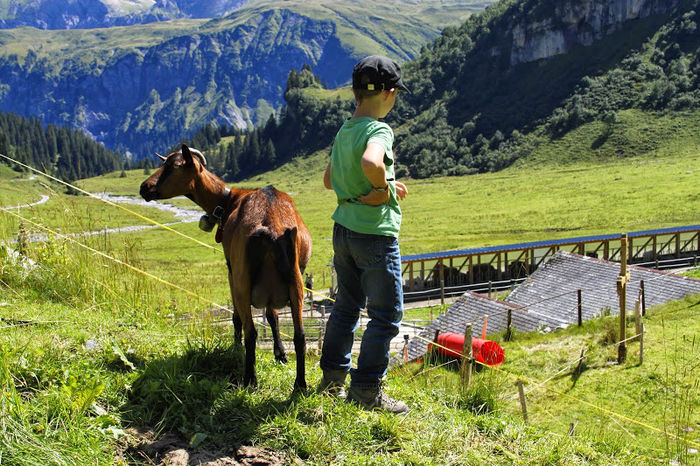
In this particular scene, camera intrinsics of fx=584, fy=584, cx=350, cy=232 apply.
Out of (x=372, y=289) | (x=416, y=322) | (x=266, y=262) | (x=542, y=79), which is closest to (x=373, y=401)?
(x=372, y=289)

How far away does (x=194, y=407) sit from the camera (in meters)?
4.21

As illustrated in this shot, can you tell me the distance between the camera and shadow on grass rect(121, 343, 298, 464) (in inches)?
152

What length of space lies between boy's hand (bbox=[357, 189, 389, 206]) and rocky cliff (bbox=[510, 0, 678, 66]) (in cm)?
18014

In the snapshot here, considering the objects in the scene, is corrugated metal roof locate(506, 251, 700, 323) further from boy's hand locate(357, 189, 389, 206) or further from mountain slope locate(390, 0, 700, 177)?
mountain slope locate(390, 0, 700, 177)

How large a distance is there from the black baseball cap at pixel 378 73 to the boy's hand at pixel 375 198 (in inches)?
32.1

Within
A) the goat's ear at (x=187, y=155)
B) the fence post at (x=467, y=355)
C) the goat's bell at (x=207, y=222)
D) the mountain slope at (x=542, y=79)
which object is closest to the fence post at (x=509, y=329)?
the fence post at (x=467, y=355)

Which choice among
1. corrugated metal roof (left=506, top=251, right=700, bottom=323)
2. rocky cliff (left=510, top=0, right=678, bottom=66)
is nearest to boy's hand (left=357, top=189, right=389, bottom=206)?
corrugated metal roof (left=506, top=251, right=700, bottom=323)

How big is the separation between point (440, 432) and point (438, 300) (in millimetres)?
32348

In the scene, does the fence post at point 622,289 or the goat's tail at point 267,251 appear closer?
the goat's tail at point 267,251

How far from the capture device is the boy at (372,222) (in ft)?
14.2

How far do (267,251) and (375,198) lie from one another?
1.22 meters

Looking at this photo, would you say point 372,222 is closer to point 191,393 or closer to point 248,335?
point 248,335

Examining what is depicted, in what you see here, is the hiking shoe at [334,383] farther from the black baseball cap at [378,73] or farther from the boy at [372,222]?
the black baseball cap at [378,73]

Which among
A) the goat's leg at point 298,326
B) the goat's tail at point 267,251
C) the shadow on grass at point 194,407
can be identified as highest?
the goat's tail at point 267,251
